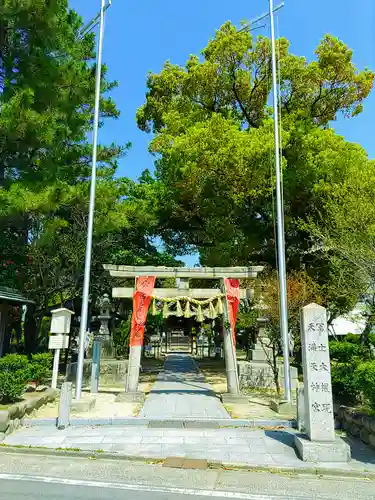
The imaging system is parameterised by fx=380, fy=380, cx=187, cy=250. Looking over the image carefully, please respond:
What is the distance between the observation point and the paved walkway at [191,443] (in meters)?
6.50

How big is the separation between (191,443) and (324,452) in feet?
8.01

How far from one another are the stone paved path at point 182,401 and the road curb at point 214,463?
2.78 metres

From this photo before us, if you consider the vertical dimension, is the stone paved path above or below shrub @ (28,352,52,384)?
below

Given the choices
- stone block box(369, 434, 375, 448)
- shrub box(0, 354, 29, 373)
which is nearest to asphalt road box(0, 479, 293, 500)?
stone block box(369, 434, 375, 448)

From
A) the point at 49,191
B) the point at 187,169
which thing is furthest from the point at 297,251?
the point at 49,191

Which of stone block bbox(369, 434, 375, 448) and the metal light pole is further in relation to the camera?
the metal light pole

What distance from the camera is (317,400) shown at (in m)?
6.99

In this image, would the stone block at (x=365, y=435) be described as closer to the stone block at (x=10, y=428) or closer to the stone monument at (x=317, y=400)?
the stone monument at (x=317, y=400)

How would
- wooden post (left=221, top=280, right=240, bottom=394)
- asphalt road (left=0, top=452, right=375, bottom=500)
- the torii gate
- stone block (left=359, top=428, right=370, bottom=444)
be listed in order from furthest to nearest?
the torii gate
wooden post (left=221, top=280, right=240, bottom=394)
stone block (left=359, top=428, right=370, bottom=444)
asphalt road (left=0, top=452, right=375, bottom=500)

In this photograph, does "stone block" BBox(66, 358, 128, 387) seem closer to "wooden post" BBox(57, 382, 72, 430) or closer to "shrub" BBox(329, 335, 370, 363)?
"wooden post" BBox(57, 382, 72, 430)

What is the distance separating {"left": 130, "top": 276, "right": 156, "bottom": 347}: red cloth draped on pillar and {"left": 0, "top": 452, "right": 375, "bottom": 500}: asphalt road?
5462mm

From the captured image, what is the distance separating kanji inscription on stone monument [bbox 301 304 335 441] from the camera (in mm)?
6770

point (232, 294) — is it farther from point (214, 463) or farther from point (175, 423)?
point (214, 463)

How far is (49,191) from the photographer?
12617 mm
